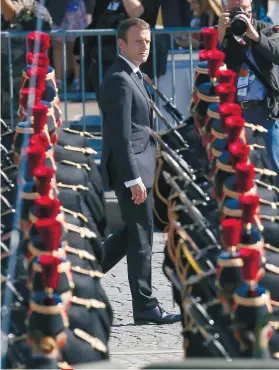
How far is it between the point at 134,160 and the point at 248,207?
2669 millimetres

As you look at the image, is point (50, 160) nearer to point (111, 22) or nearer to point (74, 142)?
point (74, 142)

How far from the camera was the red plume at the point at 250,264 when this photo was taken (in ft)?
15.2

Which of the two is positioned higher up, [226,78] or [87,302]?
[226,78]

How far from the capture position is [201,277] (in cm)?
517

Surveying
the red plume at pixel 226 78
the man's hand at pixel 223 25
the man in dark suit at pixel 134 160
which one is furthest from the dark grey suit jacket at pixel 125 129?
the red plume at pixel 226 78

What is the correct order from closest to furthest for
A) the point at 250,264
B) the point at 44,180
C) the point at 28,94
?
the point at 250,264, the point at 44,180, the point at 28,94

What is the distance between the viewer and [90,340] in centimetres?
497

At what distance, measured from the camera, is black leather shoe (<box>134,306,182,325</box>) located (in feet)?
25.1

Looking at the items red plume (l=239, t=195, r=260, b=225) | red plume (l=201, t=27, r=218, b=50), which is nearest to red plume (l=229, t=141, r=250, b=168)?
red plume (l=239, t=195, r=260, b=225)

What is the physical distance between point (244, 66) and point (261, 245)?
3.29 m

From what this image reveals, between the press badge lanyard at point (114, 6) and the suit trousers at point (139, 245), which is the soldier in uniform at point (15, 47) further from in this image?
the suit trousers at point (139, 245)

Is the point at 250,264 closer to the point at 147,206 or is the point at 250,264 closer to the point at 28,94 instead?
the point at 28,94

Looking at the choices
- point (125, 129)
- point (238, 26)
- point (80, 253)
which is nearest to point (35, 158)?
point (80, 253)

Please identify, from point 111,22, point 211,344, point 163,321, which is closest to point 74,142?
point 163,321
